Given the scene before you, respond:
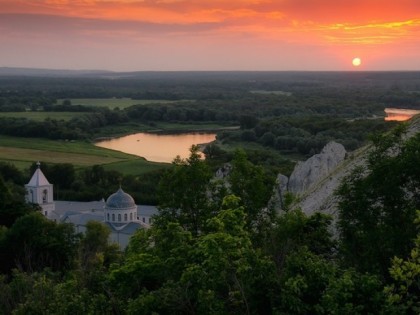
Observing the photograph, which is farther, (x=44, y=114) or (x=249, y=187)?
(x=44, y=114)

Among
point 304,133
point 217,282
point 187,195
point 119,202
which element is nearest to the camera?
point 217,282

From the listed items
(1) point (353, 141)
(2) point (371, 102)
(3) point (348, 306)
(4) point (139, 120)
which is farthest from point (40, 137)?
(3) point (348, 306)

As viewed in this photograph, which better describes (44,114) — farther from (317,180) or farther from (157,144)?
(317,180)

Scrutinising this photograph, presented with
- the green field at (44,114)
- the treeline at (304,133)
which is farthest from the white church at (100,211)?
the green field at (44,114)

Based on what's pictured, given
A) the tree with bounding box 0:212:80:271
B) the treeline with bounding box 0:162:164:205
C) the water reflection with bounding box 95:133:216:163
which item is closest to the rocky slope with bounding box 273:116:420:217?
the tree with bounding box 0:212:80:271

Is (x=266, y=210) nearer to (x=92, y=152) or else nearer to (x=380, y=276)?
(x=380, y=276)

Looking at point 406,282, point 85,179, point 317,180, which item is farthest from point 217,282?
point 85,179

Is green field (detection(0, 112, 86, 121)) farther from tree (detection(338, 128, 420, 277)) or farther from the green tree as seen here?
the green tree

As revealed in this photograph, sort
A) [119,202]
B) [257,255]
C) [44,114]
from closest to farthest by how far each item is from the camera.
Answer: [257,255]
[119,202]
[44,114]
